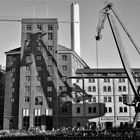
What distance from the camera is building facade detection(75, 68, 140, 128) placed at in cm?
6531

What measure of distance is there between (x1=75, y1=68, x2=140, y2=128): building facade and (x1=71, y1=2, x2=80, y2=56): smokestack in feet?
50.5

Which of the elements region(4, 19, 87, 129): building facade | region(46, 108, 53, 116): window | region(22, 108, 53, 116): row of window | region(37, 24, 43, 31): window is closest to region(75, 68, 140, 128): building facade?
region(4, 19, 87, 129): building facade

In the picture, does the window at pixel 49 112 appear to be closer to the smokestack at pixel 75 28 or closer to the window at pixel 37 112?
the window at pixel 37 112

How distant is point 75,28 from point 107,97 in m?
28.0

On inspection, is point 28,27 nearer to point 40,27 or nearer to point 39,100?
point 40,27

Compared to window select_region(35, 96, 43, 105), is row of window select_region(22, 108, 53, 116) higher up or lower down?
lower down

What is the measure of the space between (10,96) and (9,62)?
9124 mm

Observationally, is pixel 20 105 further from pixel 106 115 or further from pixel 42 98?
pixel 106 115

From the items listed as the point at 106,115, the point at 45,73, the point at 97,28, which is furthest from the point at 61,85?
the point at 97,28

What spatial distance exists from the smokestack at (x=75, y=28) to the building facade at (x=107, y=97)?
1539 centimetres

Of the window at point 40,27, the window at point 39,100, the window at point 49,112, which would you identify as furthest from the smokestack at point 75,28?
the window at point 49,112

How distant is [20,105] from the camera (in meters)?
63.6

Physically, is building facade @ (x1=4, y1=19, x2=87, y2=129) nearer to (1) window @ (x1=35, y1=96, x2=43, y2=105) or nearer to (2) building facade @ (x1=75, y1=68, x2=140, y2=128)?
(1) window @ (x1=35, y1=96, x2=43, y2=105)

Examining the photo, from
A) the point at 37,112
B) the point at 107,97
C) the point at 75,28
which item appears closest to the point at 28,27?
the point at 75,28
